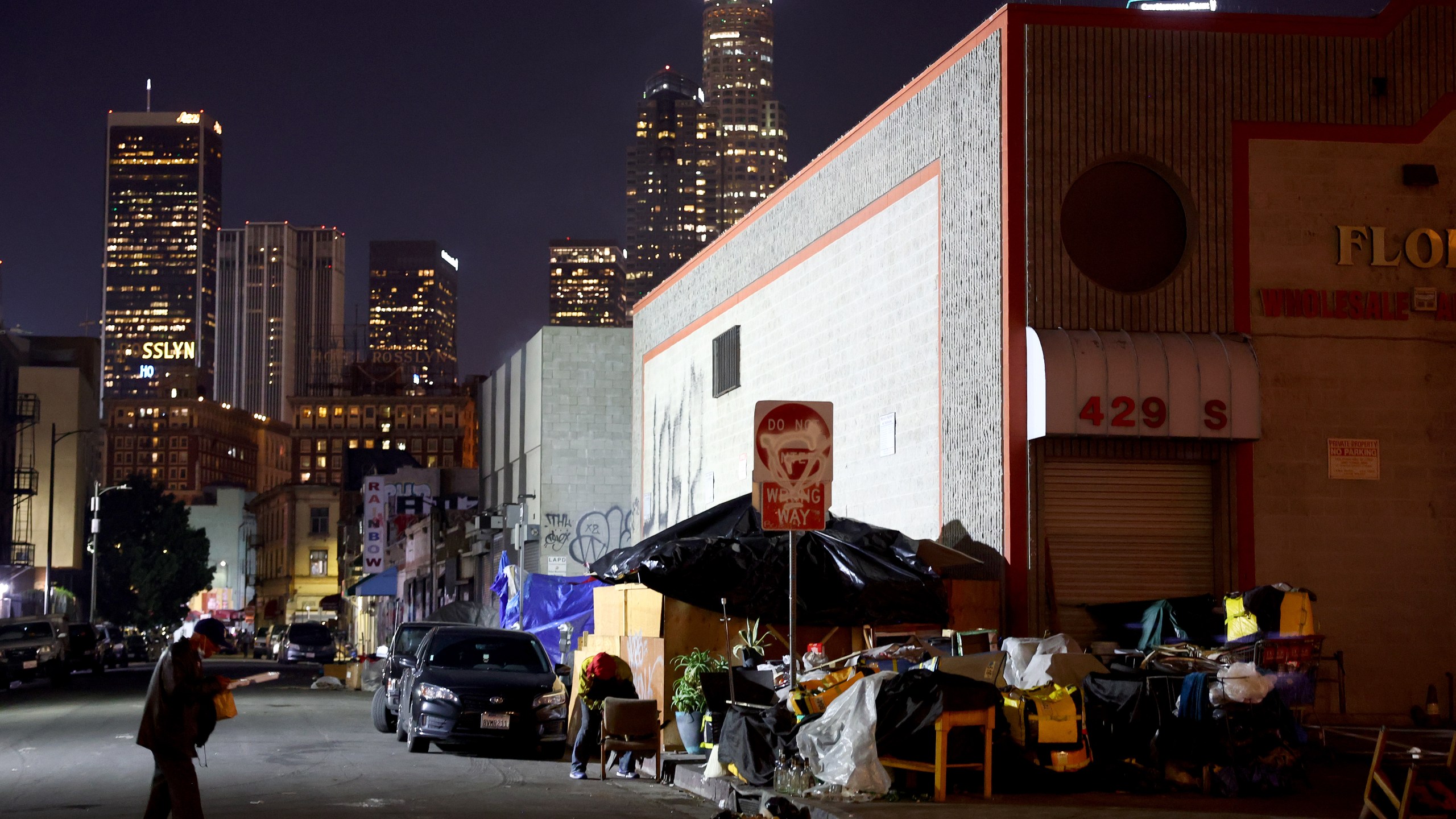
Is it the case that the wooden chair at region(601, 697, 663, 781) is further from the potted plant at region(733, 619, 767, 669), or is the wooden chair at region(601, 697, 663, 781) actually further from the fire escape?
the fire escape

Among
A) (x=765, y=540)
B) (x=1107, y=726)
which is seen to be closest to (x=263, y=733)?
(x=765, y=540)

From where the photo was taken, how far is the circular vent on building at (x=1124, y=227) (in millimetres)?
18891

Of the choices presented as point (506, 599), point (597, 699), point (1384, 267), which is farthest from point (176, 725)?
point (506, 599)

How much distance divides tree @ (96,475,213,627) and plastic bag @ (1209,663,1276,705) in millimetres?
92959

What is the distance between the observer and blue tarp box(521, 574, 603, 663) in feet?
98.0

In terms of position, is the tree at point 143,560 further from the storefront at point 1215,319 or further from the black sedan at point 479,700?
the storefront at point 1215,319

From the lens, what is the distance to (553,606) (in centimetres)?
3067

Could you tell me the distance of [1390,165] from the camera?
19.3 m

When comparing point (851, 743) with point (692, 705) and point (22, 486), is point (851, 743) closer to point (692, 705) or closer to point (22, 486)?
point (692, 705)

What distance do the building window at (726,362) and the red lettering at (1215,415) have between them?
43.1 ft

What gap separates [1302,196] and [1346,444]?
3.10m

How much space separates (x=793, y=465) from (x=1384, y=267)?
377 inches

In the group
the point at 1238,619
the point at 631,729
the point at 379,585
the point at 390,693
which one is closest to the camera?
the point at 631,729

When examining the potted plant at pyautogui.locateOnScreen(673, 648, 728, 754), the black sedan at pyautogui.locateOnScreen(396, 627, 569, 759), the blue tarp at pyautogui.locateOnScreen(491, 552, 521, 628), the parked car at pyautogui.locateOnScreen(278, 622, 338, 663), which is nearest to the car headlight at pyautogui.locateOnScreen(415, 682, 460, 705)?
the black sedan at pyautogui.locateOnScreen(396, 627, 569, 759)
